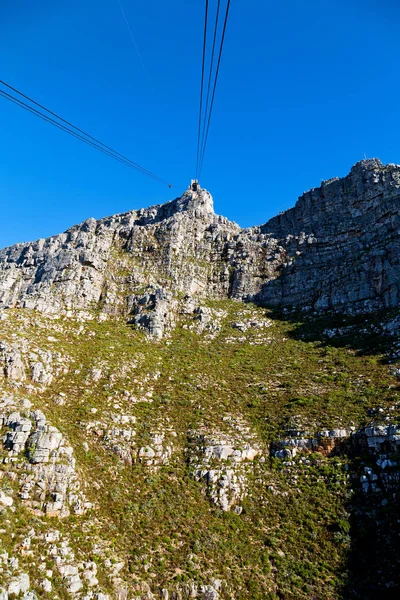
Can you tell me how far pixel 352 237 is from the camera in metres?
62.8

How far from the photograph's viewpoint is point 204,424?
1278 inches

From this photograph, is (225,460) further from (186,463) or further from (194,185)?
(194,185)

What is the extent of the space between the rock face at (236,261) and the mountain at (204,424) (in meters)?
0.43

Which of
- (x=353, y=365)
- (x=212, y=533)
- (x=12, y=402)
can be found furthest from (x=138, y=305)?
(x=212, y=533)

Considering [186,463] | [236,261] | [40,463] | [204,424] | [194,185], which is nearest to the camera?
[40,463]

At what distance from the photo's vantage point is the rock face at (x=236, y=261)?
174 feet

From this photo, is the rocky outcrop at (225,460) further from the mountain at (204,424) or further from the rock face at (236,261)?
the rock face at (236,261)

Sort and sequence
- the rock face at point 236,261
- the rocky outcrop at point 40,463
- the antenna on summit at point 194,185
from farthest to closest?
the antenna on summit at point 194,185 < the rock face at point 236,261 < the rocky outcrop at point 40,463

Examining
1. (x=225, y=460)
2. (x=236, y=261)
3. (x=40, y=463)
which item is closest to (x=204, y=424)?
(x=225, y=460)

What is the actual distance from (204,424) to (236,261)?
42.5 meters

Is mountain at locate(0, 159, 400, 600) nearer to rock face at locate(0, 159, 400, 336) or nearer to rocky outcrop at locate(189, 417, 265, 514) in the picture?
rocky outcrop at locate(189, 417, 265, 514)

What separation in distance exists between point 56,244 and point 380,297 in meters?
63.8

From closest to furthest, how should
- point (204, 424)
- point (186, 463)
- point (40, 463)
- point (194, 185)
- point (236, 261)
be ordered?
point (40, 463), point (186, 463), point (204, 424), point (236, 261), point (194, 185)

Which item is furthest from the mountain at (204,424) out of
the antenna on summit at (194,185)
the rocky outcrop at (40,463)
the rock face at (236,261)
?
the antenna on summit at (194,185)
